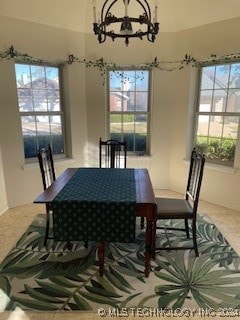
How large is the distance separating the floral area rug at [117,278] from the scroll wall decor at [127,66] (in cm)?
246

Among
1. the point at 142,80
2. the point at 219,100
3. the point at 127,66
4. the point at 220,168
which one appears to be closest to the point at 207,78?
the point at 219,100

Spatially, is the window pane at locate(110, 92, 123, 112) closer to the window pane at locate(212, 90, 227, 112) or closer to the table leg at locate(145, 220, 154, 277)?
the window pane at locate(212, 90, 227, 112)

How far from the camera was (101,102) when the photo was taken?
4.03 metres

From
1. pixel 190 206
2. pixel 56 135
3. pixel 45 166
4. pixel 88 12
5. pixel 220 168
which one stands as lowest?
pixel 190 206

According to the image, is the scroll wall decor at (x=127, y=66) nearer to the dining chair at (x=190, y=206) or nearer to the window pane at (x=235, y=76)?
the window pane at (x=235, y=76)

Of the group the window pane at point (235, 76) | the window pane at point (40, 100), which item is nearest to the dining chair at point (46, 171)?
the window pane at point (40, 100)

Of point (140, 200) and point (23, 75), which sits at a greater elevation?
point (23, 75)

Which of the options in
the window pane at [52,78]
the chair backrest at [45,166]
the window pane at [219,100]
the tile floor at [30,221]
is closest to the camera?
the tile floor at [30,221]

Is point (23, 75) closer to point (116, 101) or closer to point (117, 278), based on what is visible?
point (116, 101)

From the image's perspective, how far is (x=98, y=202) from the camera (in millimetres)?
1892

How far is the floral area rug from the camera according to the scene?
73.0 inches

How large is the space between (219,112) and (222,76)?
20.8 inches

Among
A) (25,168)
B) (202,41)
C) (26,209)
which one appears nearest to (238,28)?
(202,41)

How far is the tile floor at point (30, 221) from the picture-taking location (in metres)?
1.73
